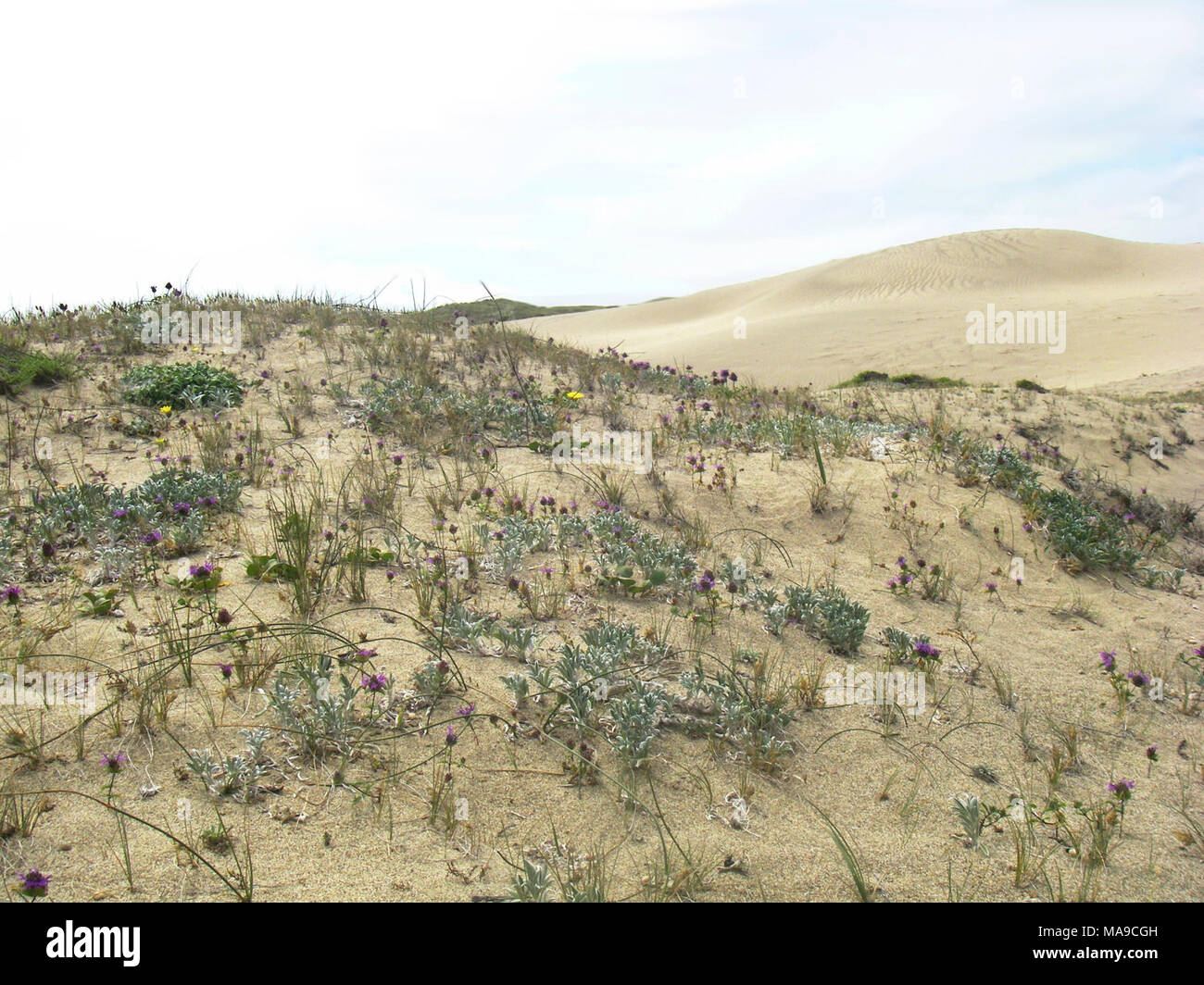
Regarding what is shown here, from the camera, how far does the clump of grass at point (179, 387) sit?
697cm

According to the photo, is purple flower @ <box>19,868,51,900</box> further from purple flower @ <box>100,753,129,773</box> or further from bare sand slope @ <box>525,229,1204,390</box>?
bare sand slope @ <box>525,229,1204,390</box>

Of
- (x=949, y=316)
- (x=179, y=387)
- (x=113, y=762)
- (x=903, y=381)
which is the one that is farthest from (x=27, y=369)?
(x=949, y=316)

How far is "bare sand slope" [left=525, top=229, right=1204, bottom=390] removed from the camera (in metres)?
20.0

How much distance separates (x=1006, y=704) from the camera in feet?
12.4

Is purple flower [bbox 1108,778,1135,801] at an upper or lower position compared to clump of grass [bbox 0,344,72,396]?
lower

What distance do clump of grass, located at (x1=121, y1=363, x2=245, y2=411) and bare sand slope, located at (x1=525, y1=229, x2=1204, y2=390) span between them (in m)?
7.14

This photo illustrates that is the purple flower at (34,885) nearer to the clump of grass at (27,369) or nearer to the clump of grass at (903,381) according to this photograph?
the clump of grass at (27,369)

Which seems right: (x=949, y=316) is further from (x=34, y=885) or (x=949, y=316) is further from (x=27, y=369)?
(x=34, y=885)

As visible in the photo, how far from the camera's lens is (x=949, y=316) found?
2716cm

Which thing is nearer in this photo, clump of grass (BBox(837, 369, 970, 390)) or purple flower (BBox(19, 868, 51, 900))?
purple flower (BBox(19, 868, 51, 900))

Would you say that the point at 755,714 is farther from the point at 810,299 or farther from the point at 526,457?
the point at 810,299

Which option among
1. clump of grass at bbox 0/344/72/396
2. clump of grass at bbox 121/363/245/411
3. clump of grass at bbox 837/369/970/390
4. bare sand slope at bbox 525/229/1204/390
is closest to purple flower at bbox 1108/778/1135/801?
clump of grass at bbox 121/363/245/411
